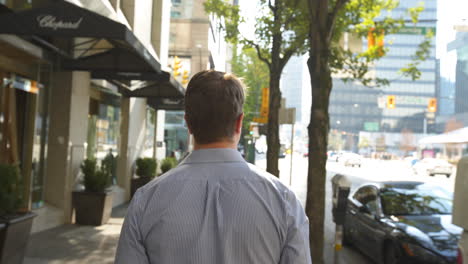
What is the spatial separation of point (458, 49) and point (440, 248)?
360 inches

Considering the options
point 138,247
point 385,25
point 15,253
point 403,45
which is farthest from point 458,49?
point 403,45

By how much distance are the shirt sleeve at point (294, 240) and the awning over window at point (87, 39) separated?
5.46m

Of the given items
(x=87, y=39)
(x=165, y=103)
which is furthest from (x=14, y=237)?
(x=165, y=103)

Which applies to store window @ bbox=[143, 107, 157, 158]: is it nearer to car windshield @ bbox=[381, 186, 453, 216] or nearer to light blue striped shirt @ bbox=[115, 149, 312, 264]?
car windshield @ bbox=[381, 186, 453, 216]

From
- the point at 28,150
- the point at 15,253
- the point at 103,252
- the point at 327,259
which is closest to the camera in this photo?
the point at 15,253

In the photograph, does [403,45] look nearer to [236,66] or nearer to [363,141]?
[363,141]

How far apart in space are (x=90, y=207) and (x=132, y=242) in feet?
28.9

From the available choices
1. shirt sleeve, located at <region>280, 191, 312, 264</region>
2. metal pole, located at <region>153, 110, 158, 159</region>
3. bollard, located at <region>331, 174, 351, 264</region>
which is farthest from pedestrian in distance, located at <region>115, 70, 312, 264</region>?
metal pole, located at <region>153, 110, 158, 159</region>

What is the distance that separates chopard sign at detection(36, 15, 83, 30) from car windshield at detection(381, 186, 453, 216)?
18.4ft

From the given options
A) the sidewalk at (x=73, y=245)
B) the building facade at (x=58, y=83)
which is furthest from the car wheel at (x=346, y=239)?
the building facade at (x=58, y=83)

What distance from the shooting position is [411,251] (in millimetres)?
6609

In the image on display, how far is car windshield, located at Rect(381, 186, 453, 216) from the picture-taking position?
793cm

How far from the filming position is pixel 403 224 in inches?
287

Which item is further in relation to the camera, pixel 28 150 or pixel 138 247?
pixel 28 150
